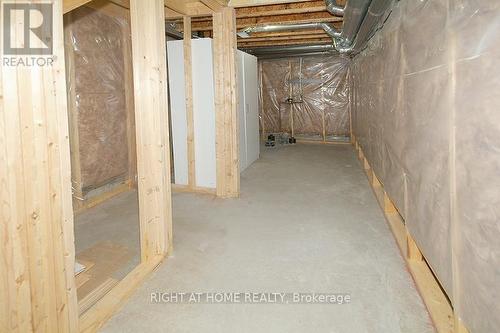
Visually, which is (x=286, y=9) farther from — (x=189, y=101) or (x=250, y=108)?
(x=250, y=108)

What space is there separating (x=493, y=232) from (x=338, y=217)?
7.48 ft

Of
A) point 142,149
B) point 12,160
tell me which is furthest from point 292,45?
point 12,160

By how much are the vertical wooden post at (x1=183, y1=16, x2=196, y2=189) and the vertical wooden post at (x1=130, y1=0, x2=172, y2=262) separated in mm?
1725

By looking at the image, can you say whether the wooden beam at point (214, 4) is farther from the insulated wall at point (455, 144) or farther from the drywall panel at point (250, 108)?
the insulated wall at point (455, 144)

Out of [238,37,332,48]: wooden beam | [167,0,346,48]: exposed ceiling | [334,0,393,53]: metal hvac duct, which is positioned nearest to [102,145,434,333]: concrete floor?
[334,0,393,53]: metal hvac duct

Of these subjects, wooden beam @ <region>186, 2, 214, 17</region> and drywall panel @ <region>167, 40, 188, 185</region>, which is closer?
wooden beam @ <region>186, 2, 214, 17</region>

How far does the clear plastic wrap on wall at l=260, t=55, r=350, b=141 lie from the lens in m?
8.16

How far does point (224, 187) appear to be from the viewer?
4047mm

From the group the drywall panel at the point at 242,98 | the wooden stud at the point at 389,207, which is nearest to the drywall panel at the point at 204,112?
the drywall panel at the point at 242,98

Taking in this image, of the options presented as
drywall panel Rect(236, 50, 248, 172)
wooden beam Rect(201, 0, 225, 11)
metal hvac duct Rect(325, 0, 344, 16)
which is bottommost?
drywall panel Rect(236, 50, 248, 172)

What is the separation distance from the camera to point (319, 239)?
9.42 ft

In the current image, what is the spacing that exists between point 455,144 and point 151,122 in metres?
1.83

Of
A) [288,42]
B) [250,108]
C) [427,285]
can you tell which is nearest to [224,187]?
[250,108]

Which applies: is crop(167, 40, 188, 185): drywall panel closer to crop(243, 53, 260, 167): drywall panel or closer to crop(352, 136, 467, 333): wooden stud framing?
crop(243, 53, 260, 167): drywall panel
